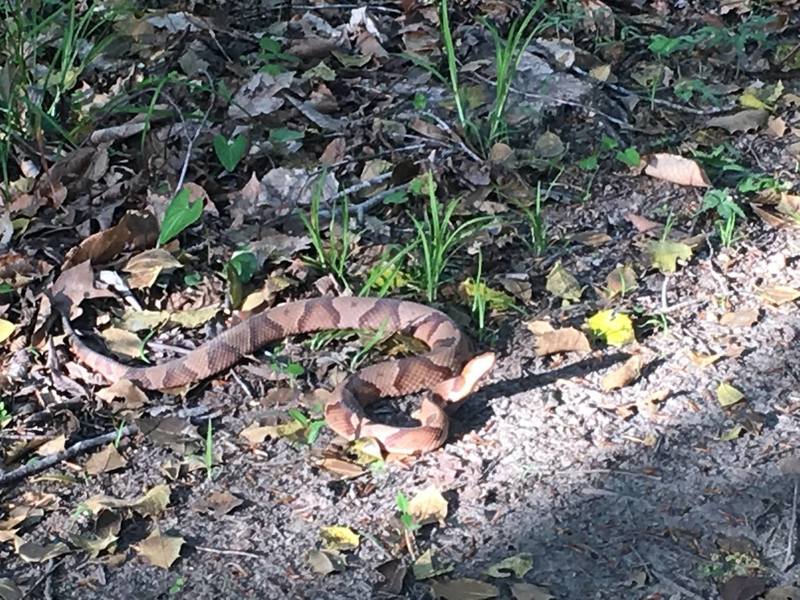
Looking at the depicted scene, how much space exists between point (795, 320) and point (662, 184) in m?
0.87

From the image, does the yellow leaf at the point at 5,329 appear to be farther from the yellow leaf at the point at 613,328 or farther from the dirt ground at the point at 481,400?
the yellow leaf at the point at 613,328

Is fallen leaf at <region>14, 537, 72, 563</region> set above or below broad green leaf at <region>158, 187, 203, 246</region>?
below

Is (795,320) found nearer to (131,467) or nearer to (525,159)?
(525,159)

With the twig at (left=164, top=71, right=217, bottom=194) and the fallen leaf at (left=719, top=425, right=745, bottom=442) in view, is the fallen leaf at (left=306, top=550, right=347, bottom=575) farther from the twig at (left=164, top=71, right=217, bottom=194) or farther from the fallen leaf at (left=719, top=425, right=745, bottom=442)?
the twig at (left=164, top=71, right=217, bottom=194)

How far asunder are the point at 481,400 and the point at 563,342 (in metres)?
0.33

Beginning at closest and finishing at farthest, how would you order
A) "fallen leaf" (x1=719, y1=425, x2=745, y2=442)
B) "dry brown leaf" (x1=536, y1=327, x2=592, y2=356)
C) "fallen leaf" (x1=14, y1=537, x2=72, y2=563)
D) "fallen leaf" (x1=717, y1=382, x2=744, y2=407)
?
"fallen leaf" (x1=14, y1=537, x2=72, y2=563) → "fallen leaf" (x1=719, y1=425, x2=745, y2=442) → "fallen leaf" (x1=717, y1=382, x2=744, y2=407) → "dry brown leaf" (x1=536, y1=327, x2=592, y2=356)

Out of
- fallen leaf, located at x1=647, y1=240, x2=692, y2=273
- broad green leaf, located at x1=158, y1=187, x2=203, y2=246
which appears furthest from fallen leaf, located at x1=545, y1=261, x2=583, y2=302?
broad green leaf, located at x1=158, y1=187, x2=203, y2=246

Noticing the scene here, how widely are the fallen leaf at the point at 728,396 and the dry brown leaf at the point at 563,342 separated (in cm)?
42

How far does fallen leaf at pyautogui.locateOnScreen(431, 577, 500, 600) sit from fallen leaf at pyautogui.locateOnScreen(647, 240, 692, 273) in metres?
1.50

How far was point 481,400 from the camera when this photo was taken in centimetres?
325

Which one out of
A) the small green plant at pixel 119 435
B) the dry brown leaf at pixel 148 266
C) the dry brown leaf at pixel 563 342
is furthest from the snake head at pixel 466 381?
the dry brown leaf at pixel 148 266

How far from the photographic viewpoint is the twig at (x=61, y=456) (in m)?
3.05

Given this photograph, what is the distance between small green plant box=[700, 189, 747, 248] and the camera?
380 cm

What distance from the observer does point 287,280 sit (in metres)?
3.71
